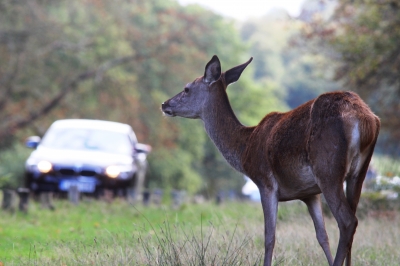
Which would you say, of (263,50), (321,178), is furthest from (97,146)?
(263,50)

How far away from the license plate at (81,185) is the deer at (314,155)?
8719mm

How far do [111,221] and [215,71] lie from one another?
551cm

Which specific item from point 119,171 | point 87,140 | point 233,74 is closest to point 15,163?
point 87,140

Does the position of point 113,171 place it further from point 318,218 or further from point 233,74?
point 318,218

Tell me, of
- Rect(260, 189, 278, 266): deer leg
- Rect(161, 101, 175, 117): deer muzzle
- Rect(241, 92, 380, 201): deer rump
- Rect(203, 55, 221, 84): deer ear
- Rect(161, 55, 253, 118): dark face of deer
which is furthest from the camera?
Rect(161, 101, 175, 117): deer muzzle

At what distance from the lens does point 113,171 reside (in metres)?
17.1

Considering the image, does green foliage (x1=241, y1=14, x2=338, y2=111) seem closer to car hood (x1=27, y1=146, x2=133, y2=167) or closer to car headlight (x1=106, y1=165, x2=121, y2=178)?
car hood (x1=27, y1=146, x2=133, y2=167)

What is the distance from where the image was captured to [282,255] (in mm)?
8125

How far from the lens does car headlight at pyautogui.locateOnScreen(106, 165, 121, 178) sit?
17.0 m

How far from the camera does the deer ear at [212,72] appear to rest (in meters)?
8.72

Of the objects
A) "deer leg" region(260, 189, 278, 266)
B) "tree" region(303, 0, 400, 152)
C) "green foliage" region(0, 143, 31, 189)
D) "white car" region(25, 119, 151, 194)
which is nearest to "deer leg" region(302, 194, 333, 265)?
"deer leg" region(260, 189, 278, 266)

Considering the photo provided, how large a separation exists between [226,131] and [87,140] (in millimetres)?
9476

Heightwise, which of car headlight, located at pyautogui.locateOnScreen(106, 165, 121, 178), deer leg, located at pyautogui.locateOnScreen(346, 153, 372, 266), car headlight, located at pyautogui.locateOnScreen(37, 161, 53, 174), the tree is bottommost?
deer leg, located at pyautogui.locateOnScreen(346, 153, 372, 266)

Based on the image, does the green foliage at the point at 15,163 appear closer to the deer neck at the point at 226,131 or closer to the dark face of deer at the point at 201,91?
the dark face of deer at the point at 201,91
